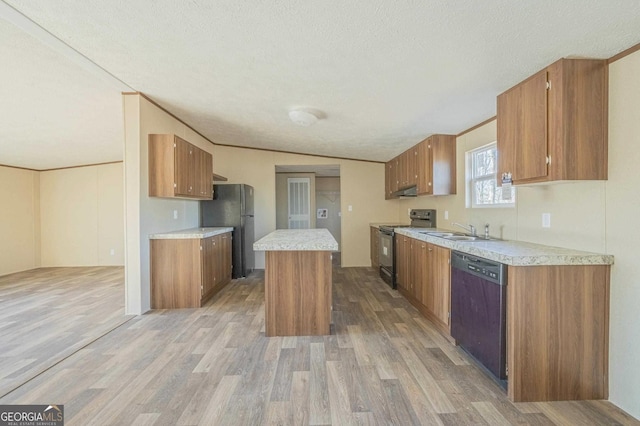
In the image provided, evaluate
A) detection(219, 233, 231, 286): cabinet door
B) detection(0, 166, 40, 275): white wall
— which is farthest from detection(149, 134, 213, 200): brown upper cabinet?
detection(0, 166, 40, 275): white wall

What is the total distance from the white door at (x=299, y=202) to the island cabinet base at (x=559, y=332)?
5737 millimetres

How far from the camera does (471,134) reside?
341 cm

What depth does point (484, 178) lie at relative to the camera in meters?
3.22

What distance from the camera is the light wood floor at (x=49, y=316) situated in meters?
2.31

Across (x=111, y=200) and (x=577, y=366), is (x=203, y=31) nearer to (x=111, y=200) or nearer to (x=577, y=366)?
(x=577, y=366)

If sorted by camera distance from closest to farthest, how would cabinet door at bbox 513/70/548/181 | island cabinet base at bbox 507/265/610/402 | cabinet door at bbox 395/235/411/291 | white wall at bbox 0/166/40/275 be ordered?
1. island cabinet base at bbox 507/265/610/402
2. cabinet door at bbox 513/70/548/181
3. cabinet door at bbox 395/235/411/291
4. white wall at bbox 0/166/40/275

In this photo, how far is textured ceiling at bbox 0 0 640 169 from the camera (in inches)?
61.9

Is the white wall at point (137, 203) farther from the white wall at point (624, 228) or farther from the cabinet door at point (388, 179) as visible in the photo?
the white wall at point (624, 228)

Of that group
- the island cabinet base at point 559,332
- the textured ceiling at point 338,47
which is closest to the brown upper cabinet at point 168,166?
the textured ceiling at point 338,47

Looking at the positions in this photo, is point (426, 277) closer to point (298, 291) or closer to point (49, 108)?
point (298, 291)

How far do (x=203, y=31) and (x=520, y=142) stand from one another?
2416mm

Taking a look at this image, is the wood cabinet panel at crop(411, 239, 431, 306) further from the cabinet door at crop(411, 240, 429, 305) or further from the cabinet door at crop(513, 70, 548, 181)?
the cabinet door at crop(513, 70, 548, 181)

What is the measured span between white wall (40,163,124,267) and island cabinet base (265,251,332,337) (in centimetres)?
513

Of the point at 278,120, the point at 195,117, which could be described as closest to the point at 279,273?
the point at 278,120
